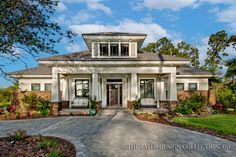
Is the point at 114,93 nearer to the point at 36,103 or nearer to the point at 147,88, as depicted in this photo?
the point at 147,88

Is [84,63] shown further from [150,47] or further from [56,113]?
[150,47]

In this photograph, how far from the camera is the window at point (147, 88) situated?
22.4m

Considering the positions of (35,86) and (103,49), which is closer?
(103,49)

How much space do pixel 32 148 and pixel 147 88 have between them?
53.0 feet

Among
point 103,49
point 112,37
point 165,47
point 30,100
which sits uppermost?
point 165,47

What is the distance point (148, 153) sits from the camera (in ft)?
24.2

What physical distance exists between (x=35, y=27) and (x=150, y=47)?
126 feet

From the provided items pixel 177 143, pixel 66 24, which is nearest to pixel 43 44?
pixel 66 24

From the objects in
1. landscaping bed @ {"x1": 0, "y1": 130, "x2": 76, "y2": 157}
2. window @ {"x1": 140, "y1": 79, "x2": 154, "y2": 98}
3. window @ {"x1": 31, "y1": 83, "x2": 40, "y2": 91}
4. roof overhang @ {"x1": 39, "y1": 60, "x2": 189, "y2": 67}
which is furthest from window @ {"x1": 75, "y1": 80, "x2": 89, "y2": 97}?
landscaping bed @ {"x1": 0, "y1": 130, "x2": 76, "y2": 157}

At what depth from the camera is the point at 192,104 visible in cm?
1766

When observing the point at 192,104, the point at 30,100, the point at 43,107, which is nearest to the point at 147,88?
the point at 192,104

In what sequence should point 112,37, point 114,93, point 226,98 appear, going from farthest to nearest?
point 114,93
point 112,37
point 226,98

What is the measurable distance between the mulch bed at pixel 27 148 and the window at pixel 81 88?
45.1 feet

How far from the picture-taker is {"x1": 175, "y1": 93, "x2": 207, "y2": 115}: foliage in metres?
17.4
